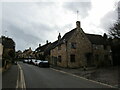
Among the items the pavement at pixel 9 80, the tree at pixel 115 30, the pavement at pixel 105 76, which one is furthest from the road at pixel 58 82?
the tree at pixel 115 30

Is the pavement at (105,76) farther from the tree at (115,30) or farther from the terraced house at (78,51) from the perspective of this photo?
the terraced house at (78,51)

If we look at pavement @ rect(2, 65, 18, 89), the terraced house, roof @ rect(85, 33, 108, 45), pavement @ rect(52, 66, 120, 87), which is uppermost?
roof @ rect(85, 33, 108, 45)

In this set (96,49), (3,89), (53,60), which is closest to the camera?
(3,89)

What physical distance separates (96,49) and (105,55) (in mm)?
3556

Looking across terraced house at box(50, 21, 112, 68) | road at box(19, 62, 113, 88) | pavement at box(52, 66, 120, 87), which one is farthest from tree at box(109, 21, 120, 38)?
road at box(19, 62, 113, 88)

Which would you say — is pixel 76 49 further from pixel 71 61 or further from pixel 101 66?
pixel 101 66

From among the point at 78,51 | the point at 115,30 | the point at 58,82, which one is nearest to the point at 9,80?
the point at 58,82

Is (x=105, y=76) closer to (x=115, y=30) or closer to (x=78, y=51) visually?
(x=115, y=30)

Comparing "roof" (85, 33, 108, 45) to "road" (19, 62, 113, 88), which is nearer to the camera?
"road" (19, 62, 113, 88)

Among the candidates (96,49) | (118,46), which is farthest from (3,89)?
(96,49)

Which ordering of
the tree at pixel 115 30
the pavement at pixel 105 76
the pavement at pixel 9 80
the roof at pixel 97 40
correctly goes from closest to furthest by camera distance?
the pavement at pixel 9 80
the pavement at pixel 105 76
the tree at pixel 115 30
the roof at pixel 97 40

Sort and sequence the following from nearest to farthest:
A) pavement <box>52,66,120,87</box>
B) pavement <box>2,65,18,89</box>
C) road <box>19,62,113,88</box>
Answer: road <box>19,62,113,88</box>, pavement <box>2,65,18,89</box>, pavement <box>52,66,120,87</box>

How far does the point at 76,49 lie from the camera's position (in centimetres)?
3738

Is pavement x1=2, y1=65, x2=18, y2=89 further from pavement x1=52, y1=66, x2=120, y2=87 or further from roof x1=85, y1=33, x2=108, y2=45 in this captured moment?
roof x1=85, y1=33, x2=108, y2=45
